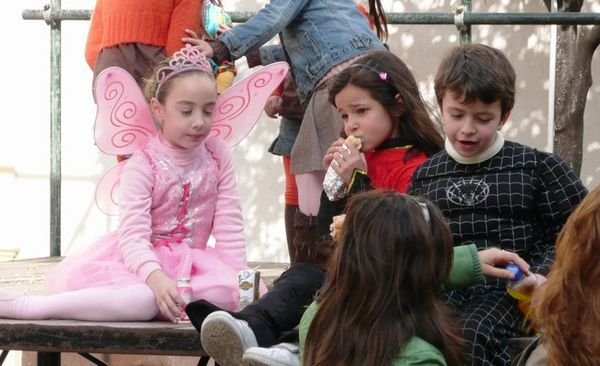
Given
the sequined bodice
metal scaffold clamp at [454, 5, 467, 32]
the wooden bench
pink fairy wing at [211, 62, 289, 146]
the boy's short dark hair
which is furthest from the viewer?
metal scaffold clamp at [454, 5, 467, 32]

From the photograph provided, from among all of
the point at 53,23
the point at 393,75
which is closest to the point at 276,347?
the point at 393,75

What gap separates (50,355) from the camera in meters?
6.18

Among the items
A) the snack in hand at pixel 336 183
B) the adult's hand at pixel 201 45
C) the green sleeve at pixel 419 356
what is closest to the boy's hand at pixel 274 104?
the adult's hand at pixel 201 45

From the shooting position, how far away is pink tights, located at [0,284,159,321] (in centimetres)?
465

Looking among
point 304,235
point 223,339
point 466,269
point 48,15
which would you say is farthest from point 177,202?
point 48,15

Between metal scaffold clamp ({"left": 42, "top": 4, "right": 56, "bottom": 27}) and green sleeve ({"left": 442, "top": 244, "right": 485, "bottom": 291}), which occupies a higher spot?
metal scaffold clamp ({"left": 42, "top": 4, "right": 56, "bottom": 27})

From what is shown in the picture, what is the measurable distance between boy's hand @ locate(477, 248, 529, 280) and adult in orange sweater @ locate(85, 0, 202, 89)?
2.36 metres

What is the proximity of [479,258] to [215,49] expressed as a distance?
6.18 ft

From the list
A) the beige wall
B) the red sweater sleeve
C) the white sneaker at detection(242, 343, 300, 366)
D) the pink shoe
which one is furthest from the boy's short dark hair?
the beige wall

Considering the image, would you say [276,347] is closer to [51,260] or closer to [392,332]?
[392,332]

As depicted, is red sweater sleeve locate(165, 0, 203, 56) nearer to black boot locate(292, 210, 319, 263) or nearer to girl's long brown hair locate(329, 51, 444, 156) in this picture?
black boot locate(292, 210, 319, 263)

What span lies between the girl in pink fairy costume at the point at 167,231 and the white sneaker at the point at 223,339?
1.72 feet

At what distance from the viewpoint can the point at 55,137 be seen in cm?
693

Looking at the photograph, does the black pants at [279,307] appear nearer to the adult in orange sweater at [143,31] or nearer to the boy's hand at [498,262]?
the boy's hand at [498,262]
